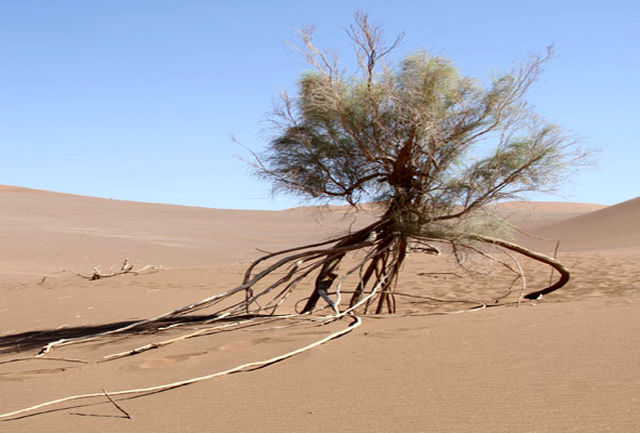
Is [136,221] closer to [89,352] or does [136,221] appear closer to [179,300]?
[179,300]

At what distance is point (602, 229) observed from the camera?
33344 millimetres

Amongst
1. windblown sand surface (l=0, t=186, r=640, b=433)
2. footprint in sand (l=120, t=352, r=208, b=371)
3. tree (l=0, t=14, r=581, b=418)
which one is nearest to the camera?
windblown sand surface (l=0, t=186, r=640, b=433)

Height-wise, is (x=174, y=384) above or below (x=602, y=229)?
below

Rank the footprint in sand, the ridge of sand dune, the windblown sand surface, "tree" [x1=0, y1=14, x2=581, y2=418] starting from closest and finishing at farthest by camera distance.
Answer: the windblown sand surface
the footprint in sand
"tree" [x1=0, y1=14, x2=581, y2=418]
the ridge of sand dune

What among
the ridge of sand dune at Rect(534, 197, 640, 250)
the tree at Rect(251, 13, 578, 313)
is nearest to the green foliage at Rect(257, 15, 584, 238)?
the tree at Rect(251, 13, 578, 313)

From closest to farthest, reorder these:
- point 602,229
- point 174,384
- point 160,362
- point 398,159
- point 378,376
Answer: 1. point 174,384
2. point 378,376
3. point 160,362
4. point 398,159
5. point 602,229

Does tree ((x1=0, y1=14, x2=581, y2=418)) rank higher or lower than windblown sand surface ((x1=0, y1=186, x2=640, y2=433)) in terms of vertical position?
higher

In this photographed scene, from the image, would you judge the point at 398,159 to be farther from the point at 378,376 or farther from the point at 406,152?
the point at 378,376

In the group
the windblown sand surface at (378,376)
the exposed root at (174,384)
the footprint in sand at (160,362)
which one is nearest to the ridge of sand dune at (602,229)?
the windblown sand surface at (378,376)

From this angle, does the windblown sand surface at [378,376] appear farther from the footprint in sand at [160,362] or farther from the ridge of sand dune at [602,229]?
the ridge of sand dune at [602,229]

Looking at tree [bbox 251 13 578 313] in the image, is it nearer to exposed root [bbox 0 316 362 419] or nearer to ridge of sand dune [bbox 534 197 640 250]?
exposed root [bbox 0 316 362 419]

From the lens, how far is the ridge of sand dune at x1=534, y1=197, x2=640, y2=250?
2836 centimetres

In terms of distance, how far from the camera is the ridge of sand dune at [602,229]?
1117 inches

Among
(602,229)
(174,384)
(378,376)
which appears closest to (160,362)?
(174,384)
